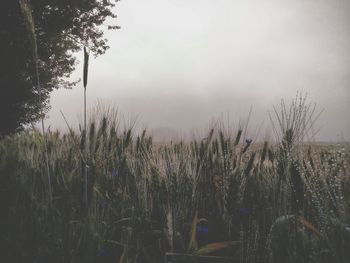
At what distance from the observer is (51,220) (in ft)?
9.62

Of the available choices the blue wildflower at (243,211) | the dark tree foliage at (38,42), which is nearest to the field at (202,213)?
the blue wildflower at (243,211)

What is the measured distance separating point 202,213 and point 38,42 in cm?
1322

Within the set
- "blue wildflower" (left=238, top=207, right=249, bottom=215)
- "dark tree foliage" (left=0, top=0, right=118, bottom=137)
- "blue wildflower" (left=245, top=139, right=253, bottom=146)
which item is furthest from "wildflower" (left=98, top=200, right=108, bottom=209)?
"dark tree foliage" (left=0, top=0, right=118, bottom=137)

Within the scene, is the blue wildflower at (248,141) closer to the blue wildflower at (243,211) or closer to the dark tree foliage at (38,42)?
the blue wildflower at (243,211)

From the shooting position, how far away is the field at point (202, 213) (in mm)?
1953

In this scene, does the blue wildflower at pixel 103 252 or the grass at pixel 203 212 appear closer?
the grass at pixel 203 212

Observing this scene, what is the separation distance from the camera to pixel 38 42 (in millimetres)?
14586

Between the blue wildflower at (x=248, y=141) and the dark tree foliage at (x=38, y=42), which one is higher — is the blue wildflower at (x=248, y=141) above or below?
below

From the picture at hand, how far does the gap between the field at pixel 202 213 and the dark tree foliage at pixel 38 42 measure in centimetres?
1082

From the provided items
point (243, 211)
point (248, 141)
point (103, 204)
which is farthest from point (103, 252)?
point (248, 141)

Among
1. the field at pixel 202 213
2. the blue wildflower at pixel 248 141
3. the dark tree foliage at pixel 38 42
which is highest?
the dark tree foliage at pixel 38 42

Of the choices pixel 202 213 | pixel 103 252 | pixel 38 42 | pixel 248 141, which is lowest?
pixel 103 252

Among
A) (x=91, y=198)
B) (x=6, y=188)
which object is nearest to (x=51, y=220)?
(x=91, y=198)

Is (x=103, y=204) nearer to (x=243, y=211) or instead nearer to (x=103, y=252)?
(x=103, y=252)
